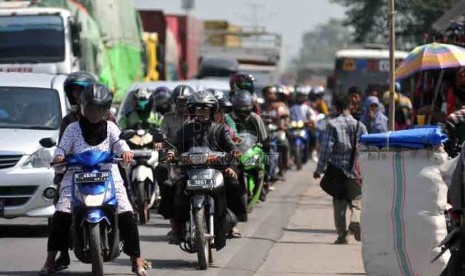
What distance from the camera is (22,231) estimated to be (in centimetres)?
1716

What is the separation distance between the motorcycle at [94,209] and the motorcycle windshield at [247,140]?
21.2 ft

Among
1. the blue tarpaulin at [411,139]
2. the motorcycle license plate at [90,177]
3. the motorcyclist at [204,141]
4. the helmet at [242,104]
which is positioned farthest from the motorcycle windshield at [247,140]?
the blue tarpaulin at [411,139]

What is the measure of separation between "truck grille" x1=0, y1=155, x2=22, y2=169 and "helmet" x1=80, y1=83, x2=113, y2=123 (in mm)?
4152

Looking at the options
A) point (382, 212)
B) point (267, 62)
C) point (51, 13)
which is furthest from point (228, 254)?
point (267, 62)

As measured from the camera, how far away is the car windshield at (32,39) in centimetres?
A: 2497

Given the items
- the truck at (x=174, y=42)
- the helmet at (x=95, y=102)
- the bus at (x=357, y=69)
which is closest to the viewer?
the helmet at (x=95, y=102)

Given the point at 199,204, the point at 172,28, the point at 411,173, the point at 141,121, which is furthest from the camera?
the point at 172,28

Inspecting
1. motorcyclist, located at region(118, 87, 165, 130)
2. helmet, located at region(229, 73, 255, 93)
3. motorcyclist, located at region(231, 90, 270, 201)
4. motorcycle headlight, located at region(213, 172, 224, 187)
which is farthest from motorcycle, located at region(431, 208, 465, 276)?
helmet, located at region(229, 73, 255, 93)

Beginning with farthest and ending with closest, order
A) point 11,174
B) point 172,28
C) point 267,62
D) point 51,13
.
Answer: point 267,62 → point 172,28 → point 51,13 → point 11,174

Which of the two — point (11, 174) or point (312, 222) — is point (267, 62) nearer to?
point (312, 222)

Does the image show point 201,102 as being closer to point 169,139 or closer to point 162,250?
point 169,139

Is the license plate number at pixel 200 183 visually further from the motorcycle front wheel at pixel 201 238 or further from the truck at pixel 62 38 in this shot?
the truck at pixel 62 38

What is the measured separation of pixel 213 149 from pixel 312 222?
611 centimetres

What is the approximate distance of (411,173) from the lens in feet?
35.6
